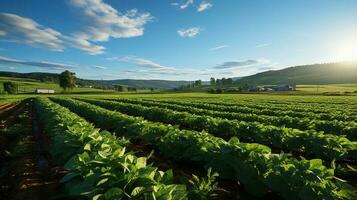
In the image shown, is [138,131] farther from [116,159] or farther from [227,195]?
[116,159]

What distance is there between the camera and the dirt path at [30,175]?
232 inches

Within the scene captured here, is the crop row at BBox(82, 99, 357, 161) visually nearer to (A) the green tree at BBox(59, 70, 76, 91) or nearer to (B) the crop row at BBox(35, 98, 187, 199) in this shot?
(B) the crop row at BBox(35, 98, 187, 199)

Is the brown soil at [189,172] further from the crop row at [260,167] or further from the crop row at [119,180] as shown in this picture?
the crop row at [119,180]

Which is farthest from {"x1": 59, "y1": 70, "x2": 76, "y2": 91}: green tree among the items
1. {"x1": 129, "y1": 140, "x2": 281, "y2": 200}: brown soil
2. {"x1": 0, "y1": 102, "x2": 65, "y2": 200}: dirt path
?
{"x1": 129, "y1": 140, "x2": 281, "y2": 200}: brown soil

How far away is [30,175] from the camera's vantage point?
7.10 metres

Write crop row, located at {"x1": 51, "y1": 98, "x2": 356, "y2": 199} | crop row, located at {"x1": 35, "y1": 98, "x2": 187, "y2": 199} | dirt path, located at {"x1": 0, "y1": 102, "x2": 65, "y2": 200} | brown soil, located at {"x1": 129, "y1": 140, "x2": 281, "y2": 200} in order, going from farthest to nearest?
1. dirt path, located at {"x1": 0, "y1": 102, "x2": 65, "y2": 200}
2. brown soil, located at {"x1": 129, "y1": 140, "x2": 281, "y2": 200}
3. crop row, located at {"x1": 51, "y1": 98, "x2": 356, "y2": 199}
4. crop row, located at {"x1": 35, "y1": 98, "x2": 187, "y2": 199}

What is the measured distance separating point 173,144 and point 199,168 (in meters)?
1.06

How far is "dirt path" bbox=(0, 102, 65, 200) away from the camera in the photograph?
19.3ft

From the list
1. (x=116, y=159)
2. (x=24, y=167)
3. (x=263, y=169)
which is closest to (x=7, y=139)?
(x=24, y=167)

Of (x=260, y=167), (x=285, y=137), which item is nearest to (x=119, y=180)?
(x=260, y=167)

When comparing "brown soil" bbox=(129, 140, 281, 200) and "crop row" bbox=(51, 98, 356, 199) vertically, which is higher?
"crop row" bbox=(51, 98, 356, 199)

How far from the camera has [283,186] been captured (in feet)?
15.5

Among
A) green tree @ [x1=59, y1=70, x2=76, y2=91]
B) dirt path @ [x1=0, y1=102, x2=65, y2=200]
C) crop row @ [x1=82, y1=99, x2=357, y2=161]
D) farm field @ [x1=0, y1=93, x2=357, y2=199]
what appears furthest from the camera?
green tree @ [x1=59, y1=70, x2=76, y2=91]

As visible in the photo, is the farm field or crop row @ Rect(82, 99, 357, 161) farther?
crop row @ Rect(82, 99, 357, 161)
